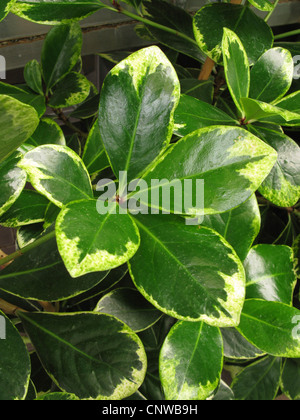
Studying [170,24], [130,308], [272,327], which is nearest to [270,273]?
[272,327]

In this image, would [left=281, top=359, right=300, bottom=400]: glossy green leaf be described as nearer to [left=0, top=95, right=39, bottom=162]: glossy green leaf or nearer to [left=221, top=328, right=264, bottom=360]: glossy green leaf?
[left=221, top=328, right=264, bottom=360]: glossy green leaf

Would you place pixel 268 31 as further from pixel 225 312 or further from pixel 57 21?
pixel 225 312

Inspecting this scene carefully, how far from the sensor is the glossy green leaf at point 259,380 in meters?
0.81

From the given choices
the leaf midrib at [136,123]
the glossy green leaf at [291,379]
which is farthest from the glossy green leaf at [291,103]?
the glossy green leaf at [291,379]

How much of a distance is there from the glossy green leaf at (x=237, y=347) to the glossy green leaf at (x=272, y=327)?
7cm

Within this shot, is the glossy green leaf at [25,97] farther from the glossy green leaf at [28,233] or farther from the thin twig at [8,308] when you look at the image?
the thin twig at [8,308]

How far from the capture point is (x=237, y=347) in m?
0.58

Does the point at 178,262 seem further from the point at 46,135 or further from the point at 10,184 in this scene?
the point at 46,135

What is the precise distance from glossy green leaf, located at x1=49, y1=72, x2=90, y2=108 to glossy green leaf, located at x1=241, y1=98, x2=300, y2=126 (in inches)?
14.6

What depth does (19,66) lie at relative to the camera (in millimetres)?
1087

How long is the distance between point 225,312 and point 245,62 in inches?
14.1

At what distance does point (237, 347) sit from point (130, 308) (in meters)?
0.17

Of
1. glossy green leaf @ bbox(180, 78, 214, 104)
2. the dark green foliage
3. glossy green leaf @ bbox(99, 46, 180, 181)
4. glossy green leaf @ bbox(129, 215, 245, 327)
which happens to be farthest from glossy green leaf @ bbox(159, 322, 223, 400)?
glossy green leaf @ bbox(180, 78, 214, 104)

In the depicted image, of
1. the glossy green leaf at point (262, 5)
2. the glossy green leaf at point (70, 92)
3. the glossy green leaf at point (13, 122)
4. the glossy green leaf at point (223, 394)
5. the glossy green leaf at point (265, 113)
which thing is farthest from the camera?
the glossy green leaf at point (70, 92)
